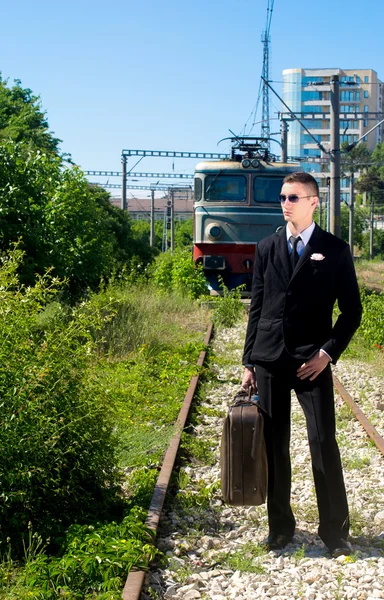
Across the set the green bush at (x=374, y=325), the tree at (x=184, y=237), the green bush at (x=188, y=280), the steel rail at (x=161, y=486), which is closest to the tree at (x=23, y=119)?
the green bush at (x=188, y=280)

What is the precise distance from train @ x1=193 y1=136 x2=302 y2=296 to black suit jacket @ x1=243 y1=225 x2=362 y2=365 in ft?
48.2

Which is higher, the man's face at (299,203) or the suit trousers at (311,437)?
the man's face at (299,203)

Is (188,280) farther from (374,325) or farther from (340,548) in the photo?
(340,548)

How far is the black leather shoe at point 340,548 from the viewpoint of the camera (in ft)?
15.2

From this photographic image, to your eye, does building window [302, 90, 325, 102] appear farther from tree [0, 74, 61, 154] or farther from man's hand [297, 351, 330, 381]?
man's hand [297, 351, 330, 381]

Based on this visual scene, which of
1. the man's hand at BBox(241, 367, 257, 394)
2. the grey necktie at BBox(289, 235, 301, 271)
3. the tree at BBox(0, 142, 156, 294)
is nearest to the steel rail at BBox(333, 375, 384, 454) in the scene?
the man's hand at BBox(241, 367, 257, 394)

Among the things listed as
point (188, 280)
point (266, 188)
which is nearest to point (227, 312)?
point (188, 280)

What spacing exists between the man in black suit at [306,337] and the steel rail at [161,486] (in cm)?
78

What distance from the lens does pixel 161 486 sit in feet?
18.5

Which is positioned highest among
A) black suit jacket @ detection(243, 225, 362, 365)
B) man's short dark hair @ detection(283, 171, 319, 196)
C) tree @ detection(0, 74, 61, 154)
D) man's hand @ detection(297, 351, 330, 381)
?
tree @ detection(0, 74, 61, 154)

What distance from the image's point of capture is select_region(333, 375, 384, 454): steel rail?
23.2 feet

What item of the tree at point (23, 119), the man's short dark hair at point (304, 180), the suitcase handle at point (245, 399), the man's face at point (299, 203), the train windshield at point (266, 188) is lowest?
the suitcase handle at point (245, 399)

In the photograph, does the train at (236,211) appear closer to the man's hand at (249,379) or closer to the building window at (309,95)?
the man's hand at (249,379)

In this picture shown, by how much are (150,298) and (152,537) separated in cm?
1275
